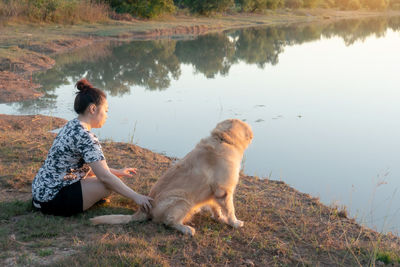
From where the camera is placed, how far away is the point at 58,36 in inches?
820

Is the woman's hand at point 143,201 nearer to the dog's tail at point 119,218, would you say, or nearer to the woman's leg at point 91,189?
the dog's tail at point 119,218

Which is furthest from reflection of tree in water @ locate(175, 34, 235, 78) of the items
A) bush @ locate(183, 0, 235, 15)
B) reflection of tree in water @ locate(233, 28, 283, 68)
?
bush @ locate(183, 0, 235, 15)

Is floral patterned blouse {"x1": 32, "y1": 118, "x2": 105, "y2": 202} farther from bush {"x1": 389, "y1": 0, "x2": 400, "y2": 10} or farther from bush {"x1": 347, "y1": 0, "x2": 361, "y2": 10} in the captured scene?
bush {"x1": 389, "y1": 0, "x2": 400, "y2": 10}

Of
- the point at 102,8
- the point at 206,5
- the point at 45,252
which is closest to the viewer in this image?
the point at 45,252

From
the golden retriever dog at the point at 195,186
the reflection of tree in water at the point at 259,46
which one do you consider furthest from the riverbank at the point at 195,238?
the reflection of tree in water at the point at 259,46

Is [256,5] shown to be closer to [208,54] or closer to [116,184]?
[208,54]

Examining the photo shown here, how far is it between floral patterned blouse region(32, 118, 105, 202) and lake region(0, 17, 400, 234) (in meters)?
3.61

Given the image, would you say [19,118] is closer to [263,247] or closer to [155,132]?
[155,132]

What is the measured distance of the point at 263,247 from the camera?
3648 millimetres

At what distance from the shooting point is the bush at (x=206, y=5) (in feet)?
119

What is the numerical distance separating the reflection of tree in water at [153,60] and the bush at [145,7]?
16.8ft

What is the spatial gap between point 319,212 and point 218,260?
84.6 inches

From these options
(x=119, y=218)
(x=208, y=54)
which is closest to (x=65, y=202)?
(x=119, y=218)

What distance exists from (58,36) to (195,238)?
20.0 m
